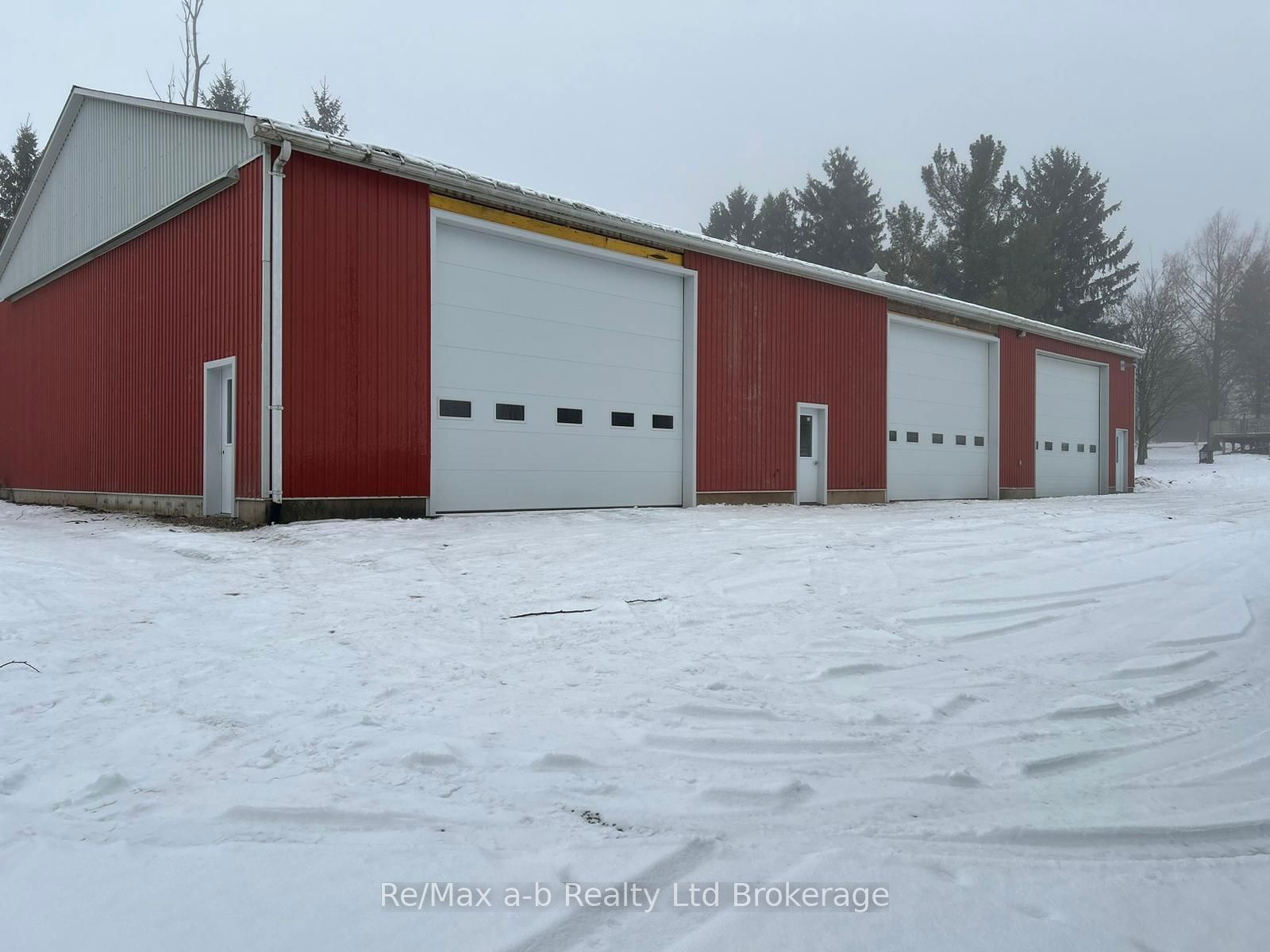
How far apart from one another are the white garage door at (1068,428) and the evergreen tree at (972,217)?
15.0 metres

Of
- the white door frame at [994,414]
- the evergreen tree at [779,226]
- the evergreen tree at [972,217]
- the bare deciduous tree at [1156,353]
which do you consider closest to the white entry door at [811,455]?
the white door frame at [994,414]

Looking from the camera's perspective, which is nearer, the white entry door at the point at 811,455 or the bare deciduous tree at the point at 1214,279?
the white entry door at the point at 811,455

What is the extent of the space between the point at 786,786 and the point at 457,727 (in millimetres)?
1339

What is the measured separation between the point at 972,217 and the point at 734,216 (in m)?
13.1

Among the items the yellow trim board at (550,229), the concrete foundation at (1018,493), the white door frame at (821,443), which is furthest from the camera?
the concrete foundation at (1018,493)

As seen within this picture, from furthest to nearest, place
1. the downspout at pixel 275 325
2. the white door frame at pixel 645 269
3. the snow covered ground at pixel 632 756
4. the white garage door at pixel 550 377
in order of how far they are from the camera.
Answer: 1. the white garage door at pixel 550 377
2. the white door frame at pixel 645 269
3. the downspout at pixel 275 325
4. the snow covered ground at pixel 632 756

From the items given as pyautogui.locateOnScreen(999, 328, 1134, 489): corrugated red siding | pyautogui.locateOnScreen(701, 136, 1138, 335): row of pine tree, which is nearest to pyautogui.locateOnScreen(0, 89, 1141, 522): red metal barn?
pyautogui.locateOnScreen(999, 328, 1134, 489): corrugated red siding

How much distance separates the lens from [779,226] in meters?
42.6

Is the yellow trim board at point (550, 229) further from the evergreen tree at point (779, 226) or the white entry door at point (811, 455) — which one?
the evergreen tree at point (779, 226)

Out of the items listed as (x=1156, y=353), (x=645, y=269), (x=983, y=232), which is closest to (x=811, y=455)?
(x=645, y=269)

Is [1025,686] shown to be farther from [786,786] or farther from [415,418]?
[415,418]

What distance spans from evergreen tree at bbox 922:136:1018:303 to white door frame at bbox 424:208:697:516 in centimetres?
2855

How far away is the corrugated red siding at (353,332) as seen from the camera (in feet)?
31.7

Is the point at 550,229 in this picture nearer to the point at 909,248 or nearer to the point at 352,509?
the point at 352,509
